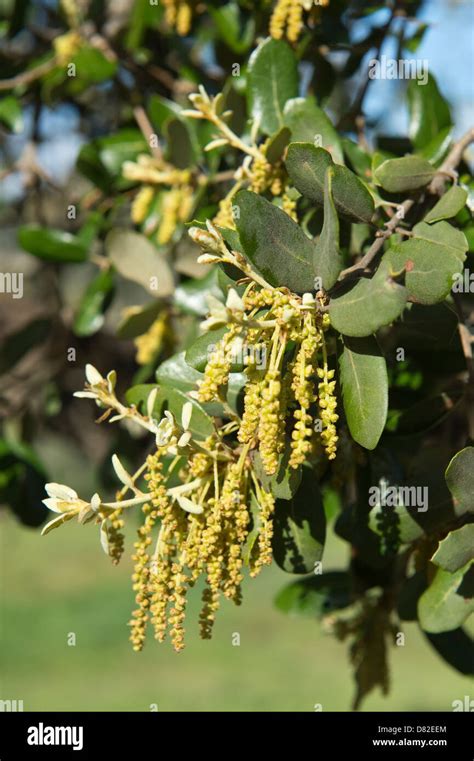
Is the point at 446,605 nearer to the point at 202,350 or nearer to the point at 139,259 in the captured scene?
the point at 202,350

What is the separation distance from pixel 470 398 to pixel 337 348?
1.77ft

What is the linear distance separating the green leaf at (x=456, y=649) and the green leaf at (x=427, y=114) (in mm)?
969

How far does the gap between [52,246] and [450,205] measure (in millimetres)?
1184

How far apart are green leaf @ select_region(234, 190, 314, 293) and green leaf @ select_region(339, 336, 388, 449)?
0.33ft

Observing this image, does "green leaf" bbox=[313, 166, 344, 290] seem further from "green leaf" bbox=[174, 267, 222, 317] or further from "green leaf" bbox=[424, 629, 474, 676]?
"green leaf" bbox=[424, 629, 474, 676]

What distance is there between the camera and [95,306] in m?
2.09

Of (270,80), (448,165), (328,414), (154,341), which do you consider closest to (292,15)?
(270,80)

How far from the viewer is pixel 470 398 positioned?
153cm

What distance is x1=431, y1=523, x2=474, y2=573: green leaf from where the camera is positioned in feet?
3.68

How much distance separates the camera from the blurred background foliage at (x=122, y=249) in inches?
70.9

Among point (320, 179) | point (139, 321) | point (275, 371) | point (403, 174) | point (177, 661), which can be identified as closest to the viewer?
point (275, 371)

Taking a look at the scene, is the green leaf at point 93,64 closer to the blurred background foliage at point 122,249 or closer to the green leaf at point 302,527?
the blurred background foliage at point 122,249

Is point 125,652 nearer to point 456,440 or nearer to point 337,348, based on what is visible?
point 456,440
